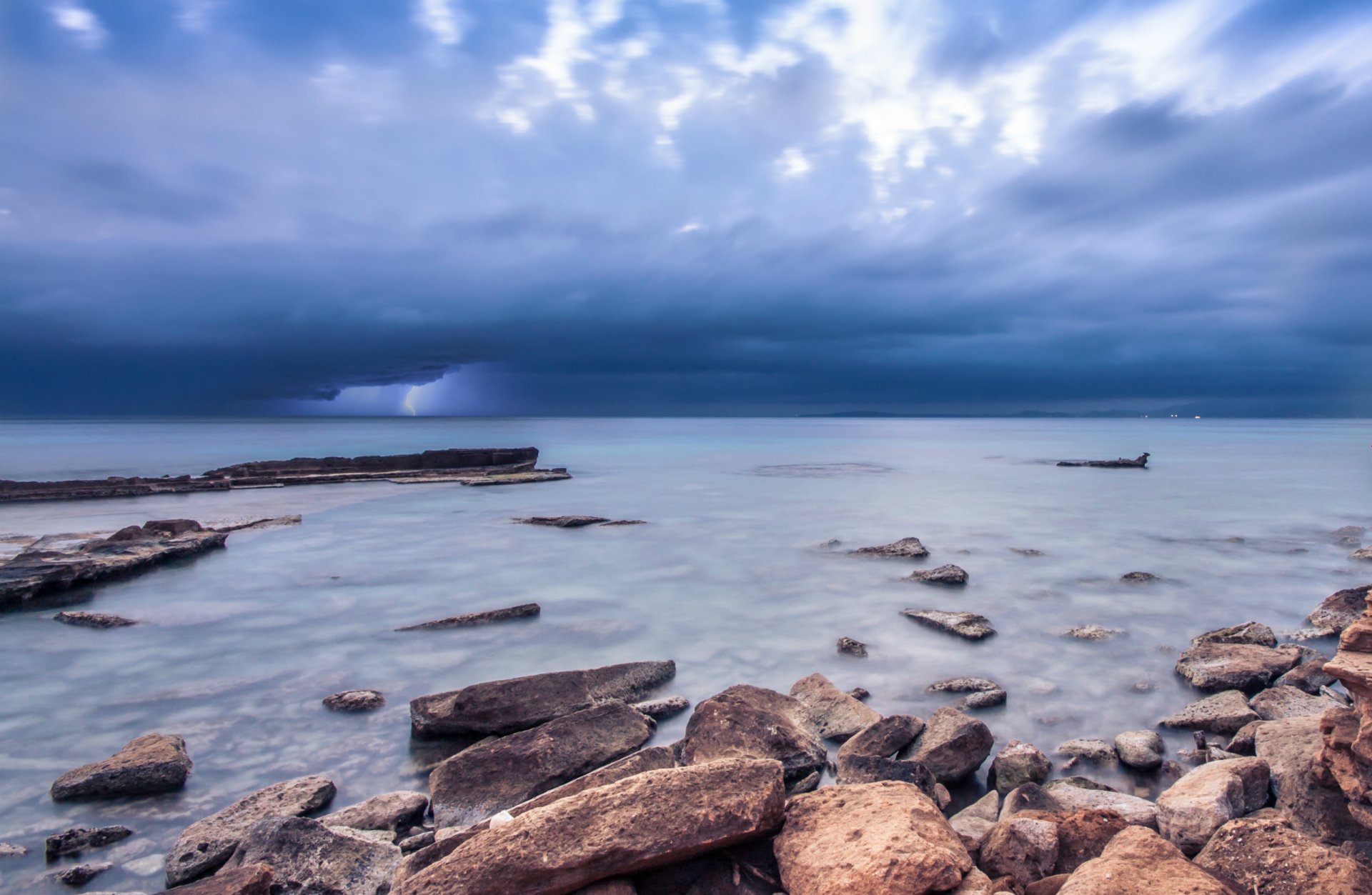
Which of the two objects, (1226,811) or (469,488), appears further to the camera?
(469,488)

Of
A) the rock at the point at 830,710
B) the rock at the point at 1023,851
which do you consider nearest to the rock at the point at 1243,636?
the rock at the point at 830,710

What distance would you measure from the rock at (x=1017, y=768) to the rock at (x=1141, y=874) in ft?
5.18

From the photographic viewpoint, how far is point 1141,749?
511 centimetres

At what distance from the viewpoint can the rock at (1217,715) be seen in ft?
18.1

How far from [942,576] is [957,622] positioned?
2.75 metres

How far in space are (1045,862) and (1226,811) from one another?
3.80ft

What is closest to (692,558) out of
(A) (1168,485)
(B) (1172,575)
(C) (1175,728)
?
(B) (1172,575)

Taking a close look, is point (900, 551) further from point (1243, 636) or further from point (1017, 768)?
point (1017, 768)

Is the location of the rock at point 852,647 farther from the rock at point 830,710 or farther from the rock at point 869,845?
the rock at point 869,845

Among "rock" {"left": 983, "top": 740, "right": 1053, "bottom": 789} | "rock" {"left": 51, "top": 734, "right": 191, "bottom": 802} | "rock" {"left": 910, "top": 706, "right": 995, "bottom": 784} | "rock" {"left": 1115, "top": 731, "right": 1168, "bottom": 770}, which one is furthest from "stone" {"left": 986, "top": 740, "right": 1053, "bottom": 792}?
"rock" {"left": 51, "top": 734, "right": 191, "bottom": 802}

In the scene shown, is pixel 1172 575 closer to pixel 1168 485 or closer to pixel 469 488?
pixel 1168 485

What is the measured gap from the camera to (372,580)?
460 inches

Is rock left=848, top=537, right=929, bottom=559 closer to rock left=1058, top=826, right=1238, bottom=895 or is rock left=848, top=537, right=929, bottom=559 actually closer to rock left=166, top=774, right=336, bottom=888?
rock left=1058, top=826, right=1238, bottom=895

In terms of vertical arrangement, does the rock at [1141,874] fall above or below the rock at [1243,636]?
above
